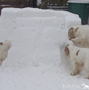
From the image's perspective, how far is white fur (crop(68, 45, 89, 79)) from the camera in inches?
178

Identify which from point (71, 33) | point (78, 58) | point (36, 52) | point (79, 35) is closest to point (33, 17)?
point (36, 52)

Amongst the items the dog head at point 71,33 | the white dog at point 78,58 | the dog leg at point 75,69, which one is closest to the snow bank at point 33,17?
the dog head at point 71,33

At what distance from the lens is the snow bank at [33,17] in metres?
5.65

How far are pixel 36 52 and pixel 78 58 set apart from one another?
3.68 ft

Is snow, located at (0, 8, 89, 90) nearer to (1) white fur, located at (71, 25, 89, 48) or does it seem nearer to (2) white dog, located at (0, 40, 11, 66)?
(2) white dog, located at (0, 40, 11, 66)

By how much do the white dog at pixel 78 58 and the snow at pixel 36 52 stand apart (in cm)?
16

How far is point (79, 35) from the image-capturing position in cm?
525

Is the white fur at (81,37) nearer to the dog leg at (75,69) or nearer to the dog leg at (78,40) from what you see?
the dog leg at (78,40)

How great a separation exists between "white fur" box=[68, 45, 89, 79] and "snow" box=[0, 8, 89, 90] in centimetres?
→ 17

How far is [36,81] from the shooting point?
14.6ft

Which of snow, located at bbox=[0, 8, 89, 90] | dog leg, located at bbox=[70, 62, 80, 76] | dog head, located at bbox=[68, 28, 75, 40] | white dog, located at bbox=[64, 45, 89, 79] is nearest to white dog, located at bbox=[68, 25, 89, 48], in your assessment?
dog head, located at bbox=[68, 28, 75, 40]

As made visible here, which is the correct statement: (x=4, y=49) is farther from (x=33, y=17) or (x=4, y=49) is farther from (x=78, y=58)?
(x=78, y=58)

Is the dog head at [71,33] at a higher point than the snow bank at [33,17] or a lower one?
lower

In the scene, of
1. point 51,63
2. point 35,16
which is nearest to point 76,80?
point 51,63
